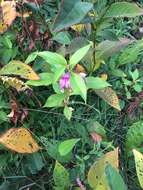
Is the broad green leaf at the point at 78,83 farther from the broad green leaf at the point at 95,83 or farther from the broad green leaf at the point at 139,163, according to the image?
the broad green leaf at the point at 139,163

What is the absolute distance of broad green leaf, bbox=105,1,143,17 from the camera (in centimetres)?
154

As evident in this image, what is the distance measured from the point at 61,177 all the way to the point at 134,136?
320 millimetres

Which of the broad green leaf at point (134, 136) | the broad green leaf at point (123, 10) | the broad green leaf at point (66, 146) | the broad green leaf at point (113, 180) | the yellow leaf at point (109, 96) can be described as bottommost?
the broad green leaf at point (134, 136)

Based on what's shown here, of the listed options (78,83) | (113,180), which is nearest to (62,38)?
(78,83)

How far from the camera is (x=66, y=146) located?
154 centimetres

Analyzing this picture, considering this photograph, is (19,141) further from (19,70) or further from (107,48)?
(107,48)

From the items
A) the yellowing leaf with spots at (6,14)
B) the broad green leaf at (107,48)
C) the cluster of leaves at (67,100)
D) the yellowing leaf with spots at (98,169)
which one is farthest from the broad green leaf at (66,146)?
the yellowing leaf with spots at (6,14)

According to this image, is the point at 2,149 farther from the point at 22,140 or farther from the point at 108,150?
the point at 108,150

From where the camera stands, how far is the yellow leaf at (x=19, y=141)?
5.02 feet

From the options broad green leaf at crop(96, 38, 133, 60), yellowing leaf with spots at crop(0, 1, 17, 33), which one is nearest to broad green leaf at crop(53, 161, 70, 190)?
broad green leaf at crop(96, 38, 133, 60)

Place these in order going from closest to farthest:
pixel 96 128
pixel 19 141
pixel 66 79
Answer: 1. pixel 66 79
2. pixel 19 141
3. pixel 96 128

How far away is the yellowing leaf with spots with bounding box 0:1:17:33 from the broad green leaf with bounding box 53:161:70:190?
1.86 feet

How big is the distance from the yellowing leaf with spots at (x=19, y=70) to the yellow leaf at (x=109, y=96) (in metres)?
0.28

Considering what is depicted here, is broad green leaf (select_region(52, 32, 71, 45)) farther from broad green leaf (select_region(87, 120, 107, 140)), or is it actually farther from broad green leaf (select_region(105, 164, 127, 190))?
broad green leaf (select_region(105, 164, 127, 190))
